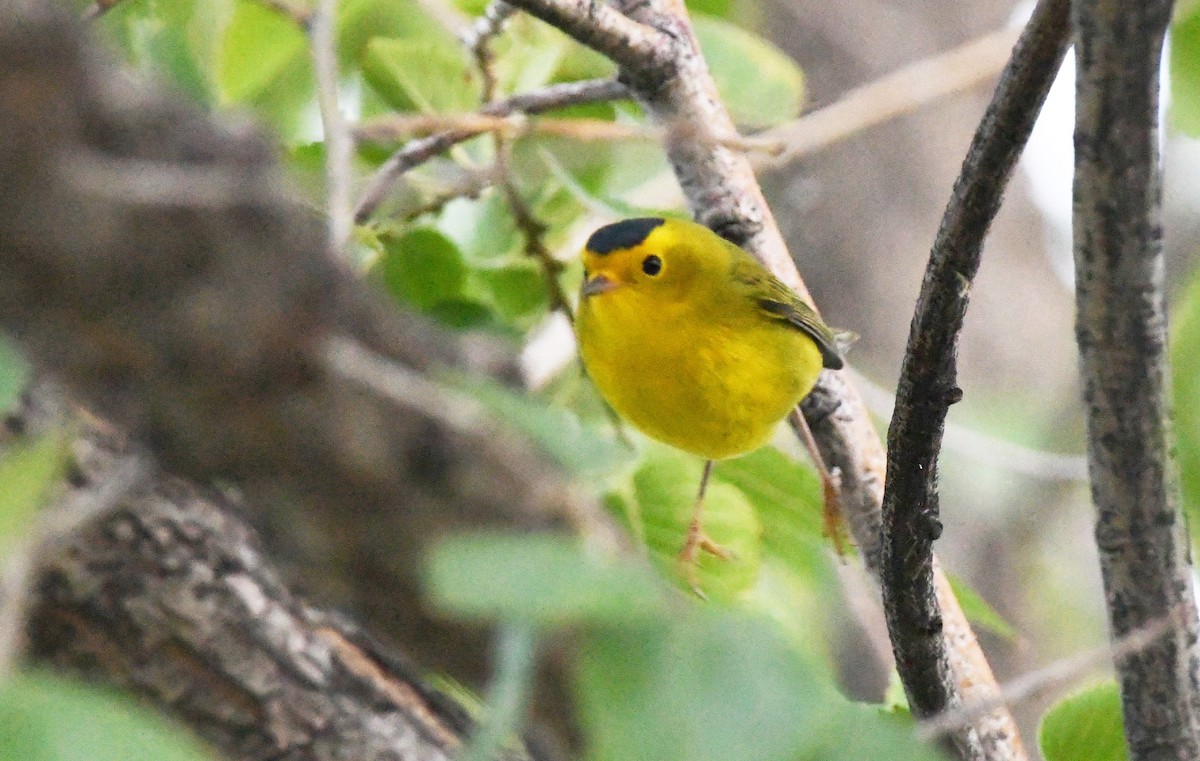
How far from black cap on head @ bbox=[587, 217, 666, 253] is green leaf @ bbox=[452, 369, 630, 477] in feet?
4.94

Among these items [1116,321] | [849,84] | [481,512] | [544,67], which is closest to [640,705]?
[481,512]

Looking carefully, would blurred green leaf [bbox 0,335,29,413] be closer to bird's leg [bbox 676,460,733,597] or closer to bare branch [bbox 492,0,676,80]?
bare branch [bbox 492,0,676,80]

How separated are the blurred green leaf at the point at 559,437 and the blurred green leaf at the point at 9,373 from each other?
255mm

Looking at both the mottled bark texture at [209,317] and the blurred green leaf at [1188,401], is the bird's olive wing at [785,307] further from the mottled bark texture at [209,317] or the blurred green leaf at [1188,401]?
the mottled bark texture at [209,317]

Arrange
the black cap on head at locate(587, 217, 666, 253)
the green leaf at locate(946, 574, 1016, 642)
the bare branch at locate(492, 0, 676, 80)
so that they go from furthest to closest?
the black cap on head at locate(587, 217, 666, 253) < the green leaf at locate(946, 574, 1016, 642) < the bare branch at locate(492, 0, 676, 80)

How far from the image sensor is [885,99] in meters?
2.15

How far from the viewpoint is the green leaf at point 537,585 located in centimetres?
58

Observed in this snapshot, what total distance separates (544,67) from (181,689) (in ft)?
4.39

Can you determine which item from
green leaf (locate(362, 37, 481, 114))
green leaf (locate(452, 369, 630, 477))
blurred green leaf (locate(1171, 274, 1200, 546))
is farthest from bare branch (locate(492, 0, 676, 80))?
green leaf (locate(452, 369, 630, 477))

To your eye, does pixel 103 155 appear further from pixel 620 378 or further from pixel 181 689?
pixel 620 378

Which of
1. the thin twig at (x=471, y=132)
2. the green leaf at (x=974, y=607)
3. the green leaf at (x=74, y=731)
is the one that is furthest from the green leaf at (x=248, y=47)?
the green leaf at (x=74, y=731)

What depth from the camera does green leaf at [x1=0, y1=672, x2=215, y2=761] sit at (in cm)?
60

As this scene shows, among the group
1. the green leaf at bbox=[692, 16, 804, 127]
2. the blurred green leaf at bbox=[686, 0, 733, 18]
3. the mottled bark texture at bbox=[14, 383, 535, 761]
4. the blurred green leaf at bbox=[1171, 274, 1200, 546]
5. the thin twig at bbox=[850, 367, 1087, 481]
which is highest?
the blurred green leaf at bbox=[686, 0, 733, 18]

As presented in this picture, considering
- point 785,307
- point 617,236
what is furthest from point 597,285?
point 785,307
